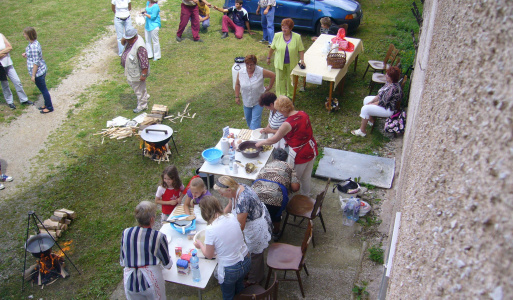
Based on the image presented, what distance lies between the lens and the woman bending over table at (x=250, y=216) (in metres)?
4.31

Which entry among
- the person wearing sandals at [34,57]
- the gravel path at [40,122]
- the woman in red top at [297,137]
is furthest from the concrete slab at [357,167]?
the person wearing sandals at [34,57]

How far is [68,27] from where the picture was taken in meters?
13.0

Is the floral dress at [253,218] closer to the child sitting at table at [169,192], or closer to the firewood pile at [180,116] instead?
the child sitting at table at [169,192]

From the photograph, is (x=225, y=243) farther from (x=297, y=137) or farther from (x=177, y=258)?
(x=297, y=137)

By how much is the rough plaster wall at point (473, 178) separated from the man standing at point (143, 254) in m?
2.69

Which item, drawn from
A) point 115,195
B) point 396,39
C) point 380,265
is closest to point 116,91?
point 115,195

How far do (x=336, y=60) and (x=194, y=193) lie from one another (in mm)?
5208

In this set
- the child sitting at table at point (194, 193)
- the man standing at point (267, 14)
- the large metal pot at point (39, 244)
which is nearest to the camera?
the child sitting at table at point (194, 193)

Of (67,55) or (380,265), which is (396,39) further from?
(67,55)

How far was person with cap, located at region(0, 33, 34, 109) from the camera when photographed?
27.3ft

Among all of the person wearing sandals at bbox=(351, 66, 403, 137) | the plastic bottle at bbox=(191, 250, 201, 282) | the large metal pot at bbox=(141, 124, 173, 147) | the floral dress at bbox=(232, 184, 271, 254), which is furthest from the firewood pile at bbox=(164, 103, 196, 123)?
the plastic bottle at bbox=(191, 250, 201, 282)

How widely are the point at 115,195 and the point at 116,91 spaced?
390 cm

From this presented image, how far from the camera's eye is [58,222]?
588cm

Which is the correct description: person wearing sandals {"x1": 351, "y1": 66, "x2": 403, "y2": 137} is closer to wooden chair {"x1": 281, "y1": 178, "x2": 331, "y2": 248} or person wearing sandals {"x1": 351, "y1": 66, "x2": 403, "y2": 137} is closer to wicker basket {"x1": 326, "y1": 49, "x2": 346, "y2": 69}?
wicker basket {"x1": 326, "y1": 49, "x2": 346, "y2": 69}
